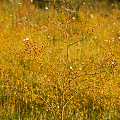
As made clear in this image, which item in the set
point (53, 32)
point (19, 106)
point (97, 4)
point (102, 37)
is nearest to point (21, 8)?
point (53, 32)

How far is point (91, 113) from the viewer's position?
7.13 feet

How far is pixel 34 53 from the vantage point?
62.4 inches

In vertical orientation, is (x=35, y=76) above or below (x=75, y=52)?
below

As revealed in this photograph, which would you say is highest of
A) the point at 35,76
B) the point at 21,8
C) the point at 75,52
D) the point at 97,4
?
the point at 97,4

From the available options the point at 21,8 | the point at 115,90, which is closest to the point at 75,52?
the point at 115,90

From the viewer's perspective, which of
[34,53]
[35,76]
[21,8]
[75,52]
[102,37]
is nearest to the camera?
[34,53]

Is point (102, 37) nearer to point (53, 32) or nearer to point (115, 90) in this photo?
point (53, 32)

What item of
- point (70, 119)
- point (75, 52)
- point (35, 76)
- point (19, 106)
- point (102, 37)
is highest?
point (102, 37)

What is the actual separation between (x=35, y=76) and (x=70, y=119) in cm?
82

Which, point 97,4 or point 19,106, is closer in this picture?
point 19,106

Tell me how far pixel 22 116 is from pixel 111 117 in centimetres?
99

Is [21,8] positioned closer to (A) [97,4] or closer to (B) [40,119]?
(A) [97,4]

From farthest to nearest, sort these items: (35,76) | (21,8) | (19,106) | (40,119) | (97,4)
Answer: (97,4) < (21,8) < (35,76) < (19,106) < (40,119)

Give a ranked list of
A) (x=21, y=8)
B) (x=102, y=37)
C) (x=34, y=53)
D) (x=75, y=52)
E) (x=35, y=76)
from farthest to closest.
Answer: (x=21, y=8), (x=102, y=37), (x=75, y=52), (x=35, y=76), (x=34, y=53)
